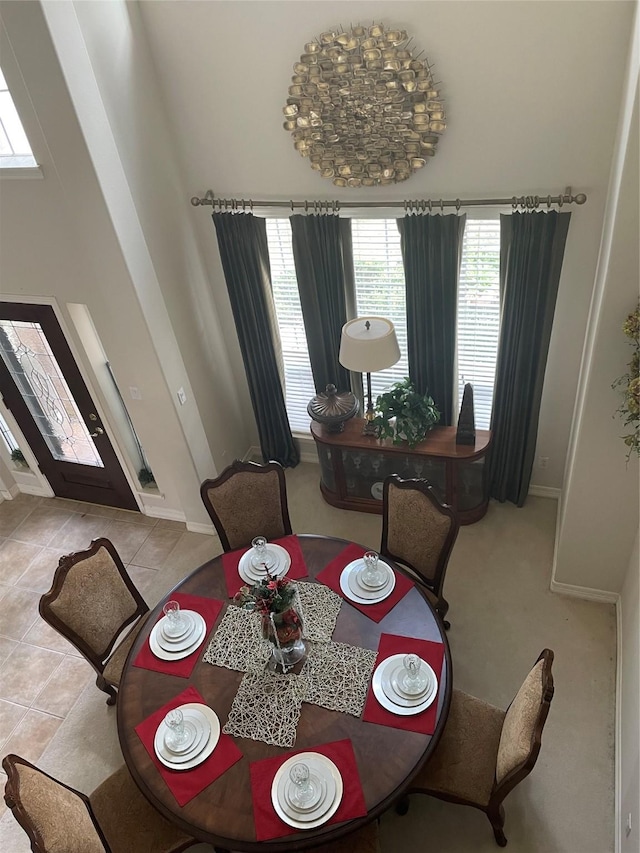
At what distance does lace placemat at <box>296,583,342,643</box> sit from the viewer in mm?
3363

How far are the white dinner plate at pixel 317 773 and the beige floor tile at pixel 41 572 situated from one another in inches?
117

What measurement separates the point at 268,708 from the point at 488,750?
1.12m

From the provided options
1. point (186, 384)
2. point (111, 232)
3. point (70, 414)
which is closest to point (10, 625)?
point (70, 414)

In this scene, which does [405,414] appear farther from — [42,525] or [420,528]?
[42,525]

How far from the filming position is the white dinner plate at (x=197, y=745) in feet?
9.42

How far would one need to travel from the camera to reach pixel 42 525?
5562mm

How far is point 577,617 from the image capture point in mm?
4230

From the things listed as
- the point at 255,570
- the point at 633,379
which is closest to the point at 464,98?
the point at 633,379

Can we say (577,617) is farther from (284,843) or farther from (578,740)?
(284,843)

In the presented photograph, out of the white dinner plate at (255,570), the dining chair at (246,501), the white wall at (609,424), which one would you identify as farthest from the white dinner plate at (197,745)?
the white wall at (609,424)

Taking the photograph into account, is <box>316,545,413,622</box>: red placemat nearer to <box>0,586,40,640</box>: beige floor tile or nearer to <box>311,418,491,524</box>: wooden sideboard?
<box>311,418,491,524</box>: wooden sideboard

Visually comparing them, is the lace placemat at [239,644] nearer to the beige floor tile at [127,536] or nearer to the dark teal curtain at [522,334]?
the beige floor tile at [127,536]

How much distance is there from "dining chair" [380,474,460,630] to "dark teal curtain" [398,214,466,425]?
1182mm

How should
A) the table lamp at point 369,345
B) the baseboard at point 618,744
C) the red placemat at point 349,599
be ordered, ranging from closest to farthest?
the baseboard at point 618,744
the red placemat at point 349,599
the table lamp at point 369,345
